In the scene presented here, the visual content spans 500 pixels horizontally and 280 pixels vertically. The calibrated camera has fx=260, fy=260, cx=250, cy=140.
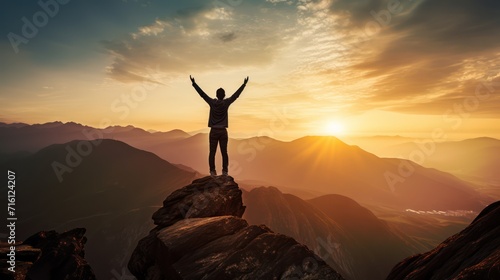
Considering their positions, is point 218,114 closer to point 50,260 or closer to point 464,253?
point 464,253

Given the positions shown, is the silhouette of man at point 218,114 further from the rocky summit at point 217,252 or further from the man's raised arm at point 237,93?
the rocky summit at point 217,252

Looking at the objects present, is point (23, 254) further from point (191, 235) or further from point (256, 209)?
point (256, 209)

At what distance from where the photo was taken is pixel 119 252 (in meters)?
120

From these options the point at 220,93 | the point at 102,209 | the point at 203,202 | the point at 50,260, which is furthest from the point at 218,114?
the point at 102,209

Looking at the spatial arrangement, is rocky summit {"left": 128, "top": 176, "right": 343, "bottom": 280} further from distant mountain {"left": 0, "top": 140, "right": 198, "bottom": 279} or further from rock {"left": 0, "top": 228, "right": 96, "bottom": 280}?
distant mountain {"left": 0, "top": 140, "right": 198, "bottom": 279}

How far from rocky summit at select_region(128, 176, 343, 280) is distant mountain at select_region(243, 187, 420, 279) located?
113 metres

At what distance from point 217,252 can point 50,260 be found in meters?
20.3

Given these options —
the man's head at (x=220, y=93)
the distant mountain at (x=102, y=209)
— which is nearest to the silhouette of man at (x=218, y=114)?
the man's head at (x=220, y=93)

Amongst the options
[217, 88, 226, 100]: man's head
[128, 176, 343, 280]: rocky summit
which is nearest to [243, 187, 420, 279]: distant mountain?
[128, 176, 343, 280]: rocky summit

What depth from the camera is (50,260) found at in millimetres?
21891

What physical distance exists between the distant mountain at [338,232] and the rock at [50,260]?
104636mm

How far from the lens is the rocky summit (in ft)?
29.0

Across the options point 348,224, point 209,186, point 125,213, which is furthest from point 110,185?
point 209,186

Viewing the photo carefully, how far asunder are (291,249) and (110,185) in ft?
704
